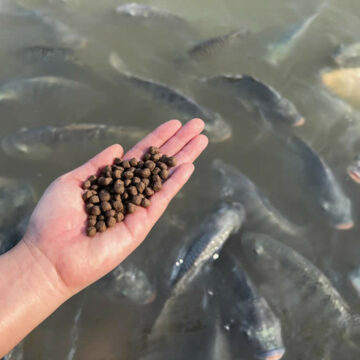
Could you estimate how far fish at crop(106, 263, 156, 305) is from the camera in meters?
3.15

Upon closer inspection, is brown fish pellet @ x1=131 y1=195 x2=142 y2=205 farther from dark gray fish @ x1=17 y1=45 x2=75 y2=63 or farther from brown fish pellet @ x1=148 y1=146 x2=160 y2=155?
dark gray fish @ x1=17 y1=45 x2=75 y2=63

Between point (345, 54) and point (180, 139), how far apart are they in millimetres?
3843

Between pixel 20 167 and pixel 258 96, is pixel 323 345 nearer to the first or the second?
pixel 258 96

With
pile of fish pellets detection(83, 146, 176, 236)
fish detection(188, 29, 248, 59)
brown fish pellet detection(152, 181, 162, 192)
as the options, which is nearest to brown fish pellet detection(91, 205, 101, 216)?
pile of fish pellets detection(83, 146, 176, 236)

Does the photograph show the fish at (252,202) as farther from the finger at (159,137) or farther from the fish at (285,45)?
the fish at (285,45)

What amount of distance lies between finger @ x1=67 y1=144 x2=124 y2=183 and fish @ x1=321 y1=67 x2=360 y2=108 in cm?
345

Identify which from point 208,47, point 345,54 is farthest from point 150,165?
point 345,54

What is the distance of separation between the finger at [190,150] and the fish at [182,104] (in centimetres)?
100

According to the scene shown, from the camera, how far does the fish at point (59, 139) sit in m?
4.23

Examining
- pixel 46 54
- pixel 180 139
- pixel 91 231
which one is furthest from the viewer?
pixel 46 54

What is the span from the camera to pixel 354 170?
157 inches

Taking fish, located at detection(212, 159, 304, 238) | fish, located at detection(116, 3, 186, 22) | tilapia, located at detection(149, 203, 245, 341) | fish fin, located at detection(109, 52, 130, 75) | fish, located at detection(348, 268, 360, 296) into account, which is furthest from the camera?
fish, located at detection(116, 3, 186, 22)

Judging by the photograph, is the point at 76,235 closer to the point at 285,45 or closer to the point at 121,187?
the point at 121,187

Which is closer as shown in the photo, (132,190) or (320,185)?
(132,190)
